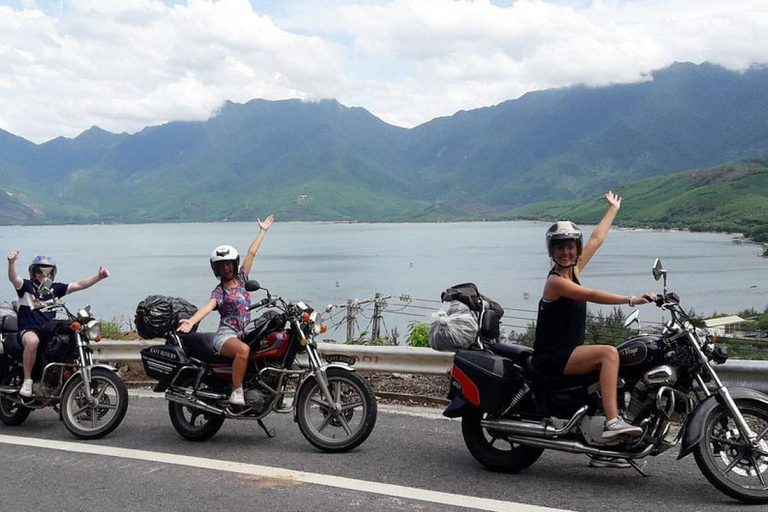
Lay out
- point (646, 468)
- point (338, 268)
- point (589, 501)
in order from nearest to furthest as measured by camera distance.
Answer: point (589, 501) < point (646, 468) < point (338, 268)

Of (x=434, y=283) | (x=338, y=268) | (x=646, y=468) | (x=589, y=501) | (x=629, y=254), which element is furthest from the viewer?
(x=629, y=254)

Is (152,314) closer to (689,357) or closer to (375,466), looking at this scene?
(375,466)

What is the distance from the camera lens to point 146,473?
229 inches

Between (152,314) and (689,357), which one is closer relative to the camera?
(689,357)

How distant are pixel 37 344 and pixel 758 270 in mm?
86935

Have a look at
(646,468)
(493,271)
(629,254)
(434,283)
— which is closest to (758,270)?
(629,254)

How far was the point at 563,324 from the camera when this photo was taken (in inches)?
215

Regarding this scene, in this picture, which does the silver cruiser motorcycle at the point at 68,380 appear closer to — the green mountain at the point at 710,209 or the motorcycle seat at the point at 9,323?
the motorcycle seat at the point at 9,323

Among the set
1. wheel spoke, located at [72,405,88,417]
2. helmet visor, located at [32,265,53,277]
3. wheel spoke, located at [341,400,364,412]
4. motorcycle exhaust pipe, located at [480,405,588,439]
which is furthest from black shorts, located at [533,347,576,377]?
helmet visor, located at [32,265,53,277]

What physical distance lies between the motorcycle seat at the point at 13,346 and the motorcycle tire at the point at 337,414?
295 centimetres

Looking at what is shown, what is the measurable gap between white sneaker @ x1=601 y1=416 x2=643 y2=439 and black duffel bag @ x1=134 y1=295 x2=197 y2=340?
152 inches

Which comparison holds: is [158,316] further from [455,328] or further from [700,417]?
[700,417]

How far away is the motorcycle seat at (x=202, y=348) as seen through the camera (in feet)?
22.2

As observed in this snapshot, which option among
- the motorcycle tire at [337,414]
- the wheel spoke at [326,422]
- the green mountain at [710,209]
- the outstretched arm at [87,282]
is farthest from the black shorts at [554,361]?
the green mountain at [710,209]
